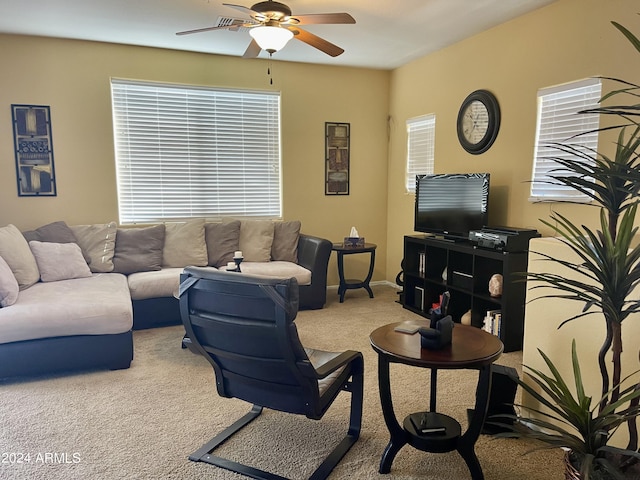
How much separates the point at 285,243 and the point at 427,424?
3.00 metres

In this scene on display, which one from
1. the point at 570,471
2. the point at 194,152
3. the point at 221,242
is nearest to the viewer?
the point at 570,471

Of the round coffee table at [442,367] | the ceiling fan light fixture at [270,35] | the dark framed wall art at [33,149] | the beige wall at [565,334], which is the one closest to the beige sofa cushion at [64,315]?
the dark framed wall art at [33,149]

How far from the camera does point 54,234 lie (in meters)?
4.13

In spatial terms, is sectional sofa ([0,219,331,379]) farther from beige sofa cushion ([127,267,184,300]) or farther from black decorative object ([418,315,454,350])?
black decorative object ([418,315,454,350])

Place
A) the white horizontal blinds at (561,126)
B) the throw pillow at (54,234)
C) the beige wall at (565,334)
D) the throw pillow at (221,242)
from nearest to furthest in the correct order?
the beige wall at (565,334), the white horizontal blinds at (561,126), the throw pillow at (54,234), the throw pillow at (221,242)

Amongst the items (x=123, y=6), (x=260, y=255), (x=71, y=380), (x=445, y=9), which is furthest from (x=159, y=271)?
(x=445, y=9)

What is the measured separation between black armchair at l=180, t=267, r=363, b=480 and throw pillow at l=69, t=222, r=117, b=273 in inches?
100

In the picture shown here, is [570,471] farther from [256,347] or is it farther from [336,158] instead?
[336,158]

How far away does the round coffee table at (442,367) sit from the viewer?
6.14 ft

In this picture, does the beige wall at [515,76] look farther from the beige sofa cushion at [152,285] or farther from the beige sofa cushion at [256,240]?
the beige sofa cushion at [152,285]

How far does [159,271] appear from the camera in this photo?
429 centimetres

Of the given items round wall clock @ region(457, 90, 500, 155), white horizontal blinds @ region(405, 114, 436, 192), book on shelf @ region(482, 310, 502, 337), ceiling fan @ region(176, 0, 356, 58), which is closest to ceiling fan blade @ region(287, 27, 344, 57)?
ceiling fan @ region(176, 0, 356, 58)

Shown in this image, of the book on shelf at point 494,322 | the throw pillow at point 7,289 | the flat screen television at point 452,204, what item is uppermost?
the flat screen television at point 452,204

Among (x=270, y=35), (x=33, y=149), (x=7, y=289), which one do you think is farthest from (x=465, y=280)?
(x=33, y=149)
